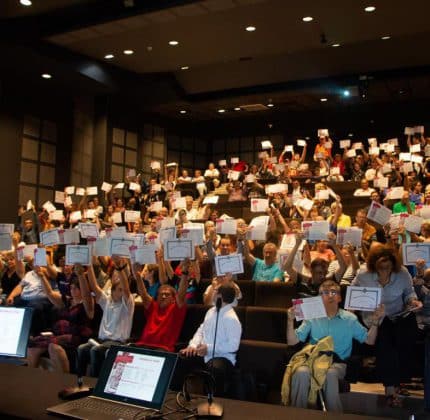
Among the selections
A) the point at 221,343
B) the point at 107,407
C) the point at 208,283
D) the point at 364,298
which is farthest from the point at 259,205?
the point at 107,407

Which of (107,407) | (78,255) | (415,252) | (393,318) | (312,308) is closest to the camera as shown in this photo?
(107,407)

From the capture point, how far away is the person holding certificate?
3779 mm

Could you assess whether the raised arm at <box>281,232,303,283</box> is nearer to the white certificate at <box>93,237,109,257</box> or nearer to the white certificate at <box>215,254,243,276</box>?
the white certificate at <box>215,254,243,276</box>

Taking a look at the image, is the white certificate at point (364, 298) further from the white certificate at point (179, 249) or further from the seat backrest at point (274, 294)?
the white certificate at point (179, 249)

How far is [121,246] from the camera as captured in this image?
16.3 feet

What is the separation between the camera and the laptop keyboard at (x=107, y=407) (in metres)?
2.14

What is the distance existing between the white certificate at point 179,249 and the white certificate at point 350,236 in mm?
1278

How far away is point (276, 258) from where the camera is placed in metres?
5.65

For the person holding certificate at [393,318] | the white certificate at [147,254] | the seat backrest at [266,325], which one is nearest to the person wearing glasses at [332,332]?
the person holding certificate at [393,318]

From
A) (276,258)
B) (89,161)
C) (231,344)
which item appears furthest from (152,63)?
(231,344)

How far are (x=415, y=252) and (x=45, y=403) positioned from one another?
2.96m

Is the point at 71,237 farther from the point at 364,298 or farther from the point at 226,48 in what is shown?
the point at 226,48

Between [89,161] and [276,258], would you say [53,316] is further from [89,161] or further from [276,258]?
[89,161]

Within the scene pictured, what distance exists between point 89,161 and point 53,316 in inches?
372
